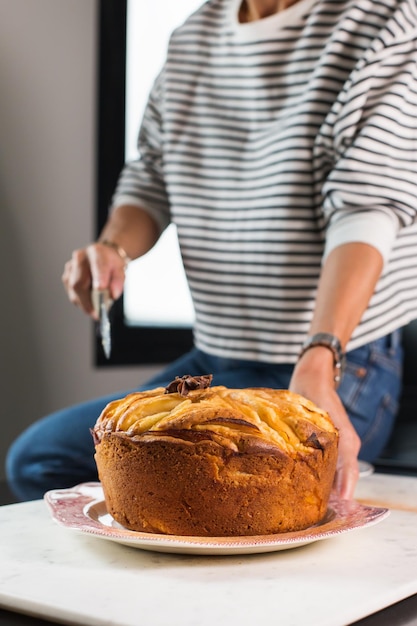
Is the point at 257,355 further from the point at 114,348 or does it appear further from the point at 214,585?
the point at 114,348

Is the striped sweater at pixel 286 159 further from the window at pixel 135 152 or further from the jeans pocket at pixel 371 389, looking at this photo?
the window at pixel 135 152

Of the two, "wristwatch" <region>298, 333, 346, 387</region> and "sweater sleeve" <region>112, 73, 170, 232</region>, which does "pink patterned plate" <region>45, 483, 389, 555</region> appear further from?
"sweater sleeve" <region>112, 73, 170, 232</region>

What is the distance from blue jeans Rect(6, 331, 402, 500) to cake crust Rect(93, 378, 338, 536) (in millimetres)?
606

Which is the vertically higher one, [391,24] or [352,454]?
[391,24]

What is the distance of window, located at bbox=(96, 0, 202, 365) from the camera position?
2.43m

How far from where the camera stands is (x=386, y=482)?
1138 millimetres

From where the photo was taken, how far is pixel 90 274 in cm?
134

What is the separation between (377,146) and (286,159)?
19 cm

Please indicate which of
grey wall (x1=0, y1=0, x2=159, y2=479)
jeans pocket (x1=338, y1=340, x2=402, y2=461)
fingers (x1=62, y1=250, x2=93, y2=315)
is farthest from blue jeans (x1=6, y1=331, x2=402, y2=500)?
grey wall (x1=0, y1=0, x2=159, y2=479)

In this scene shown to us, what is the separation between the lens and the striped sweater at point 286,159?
4.01ft

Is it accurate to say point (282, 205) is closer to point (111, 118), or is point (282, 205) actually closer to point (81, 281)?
point (81, 281)

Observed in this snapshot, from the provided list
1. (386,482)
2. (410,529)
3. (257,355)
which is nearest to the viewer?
(410,529)

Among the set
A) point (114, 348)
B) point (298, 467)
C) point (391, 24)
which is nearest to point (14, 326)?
point (114, 348)

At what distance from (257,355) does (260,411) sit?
0.68 m
